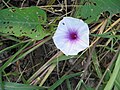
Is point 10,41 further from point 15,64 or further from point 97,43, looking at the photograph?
point 97,43

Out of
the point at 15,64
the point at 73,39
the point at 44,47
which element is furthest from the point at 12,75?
the point at 73,39

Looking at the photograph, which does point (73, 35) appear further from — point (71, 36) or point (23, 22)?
point (23, 22)

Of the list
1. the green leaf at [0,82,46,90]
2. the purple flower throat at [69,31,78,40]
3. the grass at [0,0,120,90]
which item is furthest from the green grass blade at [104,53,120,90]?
the green leaf at [0,82,46,90]

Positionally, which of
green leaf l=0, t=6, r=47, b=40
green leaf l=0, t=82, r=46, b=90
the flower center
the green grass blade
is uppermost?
green leaf l=0, t=6, r=47, b=40

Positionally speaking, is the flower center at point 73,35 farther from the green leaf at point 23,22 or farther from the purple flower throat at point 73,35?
Result: the green leaf at point 23,22

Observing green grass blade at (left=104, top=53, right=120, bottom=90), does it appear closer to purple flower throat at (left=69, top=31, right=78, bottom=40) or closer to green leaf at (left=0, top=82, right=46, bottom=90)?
purple flower throat at (left=69, top=31, right=78, bottom=40)

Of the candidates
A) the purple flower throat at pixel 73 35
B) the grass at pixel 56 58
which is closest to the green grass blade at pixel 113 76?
the grass at pixel 56 58
